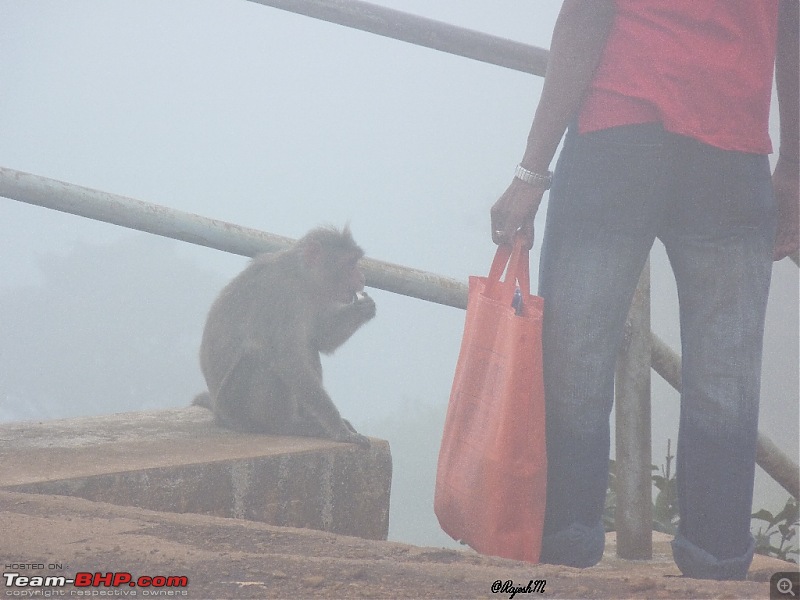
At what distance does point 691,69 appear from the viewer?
59.7 inches

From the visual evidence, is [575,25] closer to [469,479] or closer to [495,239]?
[495,239]

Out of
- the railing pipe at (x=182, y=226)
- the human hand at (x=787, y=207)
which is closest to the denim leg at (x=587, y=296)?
the human hand at (x=787, y=207)

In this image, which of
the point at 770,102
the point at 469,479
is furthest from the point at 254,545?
the point at 770,102

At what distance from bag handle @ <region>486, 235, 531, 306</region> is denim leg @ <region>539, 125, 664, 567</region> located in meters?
0.04

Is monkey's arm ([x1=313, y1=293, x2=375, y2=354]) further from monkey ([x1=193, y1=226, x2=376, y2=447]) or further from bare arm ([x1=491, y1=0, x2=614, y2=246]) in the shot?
bare arm ([x1=491, y1=0, x2=614, y2=246])

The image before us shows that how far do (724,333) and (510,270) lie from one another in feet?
1.34

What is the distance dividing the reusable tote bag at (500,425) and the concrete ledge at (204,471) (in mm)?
640

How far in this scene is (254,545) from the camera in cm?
146

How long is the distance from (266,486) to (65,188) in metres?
Result: 0.88

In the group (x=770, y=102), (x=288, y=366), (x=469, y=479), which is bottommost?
(x=469, y=479)

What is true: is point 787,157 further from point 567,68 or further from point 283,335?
point 283,335

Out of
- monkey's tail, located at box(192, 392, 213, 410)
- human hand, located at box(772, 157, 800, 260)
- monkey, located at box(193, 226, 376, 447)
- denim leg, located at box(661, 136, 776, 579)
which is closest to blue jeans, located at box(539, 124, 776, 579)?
denim leg, located at box(661, 136, 776, 579)

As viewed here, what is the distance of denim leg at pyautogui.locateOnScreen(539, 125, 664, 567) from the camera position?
154 cm

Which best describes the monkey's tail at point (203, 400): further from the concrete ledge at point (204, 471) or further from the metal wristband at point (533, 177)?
the metal wristband at point (533, 177)
